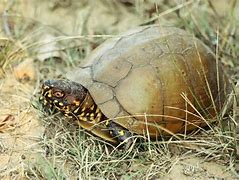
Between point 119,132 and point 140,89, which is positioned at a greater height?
point 140,89

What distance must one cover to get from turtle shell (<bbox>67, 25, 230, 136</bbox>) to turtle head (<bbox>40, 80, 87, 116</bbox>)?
52 millimetres

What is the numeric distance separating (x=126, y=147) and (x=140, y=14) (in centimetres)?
144

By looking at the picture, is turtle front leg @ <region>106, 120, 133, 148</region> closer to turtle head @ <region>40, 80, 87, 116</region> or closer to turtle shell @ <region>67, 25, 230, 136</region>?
turtle shell @ <region>67, 25, 230, 136</region>

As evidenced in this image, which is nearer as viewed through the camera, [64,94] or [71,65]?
[64,94]

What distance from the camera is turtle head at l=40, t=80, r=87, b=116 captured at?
2.49 meters

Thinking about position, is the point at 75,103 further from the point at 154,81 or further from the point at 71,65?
the point at 71,65

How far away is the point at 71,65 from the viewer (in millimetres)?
3232

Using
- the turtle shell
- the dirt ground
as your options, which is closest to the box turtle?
the turtle shell

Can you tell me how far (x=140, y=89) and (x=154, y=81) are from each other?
0.25 feet

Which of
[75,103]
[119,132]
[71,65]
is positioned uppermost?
[71,65]

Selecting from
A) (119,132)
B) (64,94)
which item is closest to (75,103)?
(64,94)

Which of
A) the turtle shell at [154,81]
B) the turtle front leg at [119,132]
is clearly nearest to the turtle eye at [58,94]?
the turtle shell at [154,81]

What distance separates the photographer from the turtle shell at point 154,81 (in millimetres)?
2492

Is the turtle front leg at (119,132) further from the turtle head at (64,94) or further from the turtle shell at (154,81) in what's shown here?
the turtle head at (64,94)
